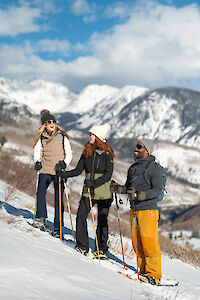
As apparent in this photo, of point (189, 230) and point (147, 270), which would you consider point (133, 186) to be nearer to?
point (147, 270)

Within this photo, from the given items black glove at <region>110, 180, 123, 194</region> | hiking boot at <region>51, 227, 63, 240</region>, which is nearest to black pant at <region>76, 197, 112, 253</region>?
black glove at <region>110, 180, 123, 194</region>

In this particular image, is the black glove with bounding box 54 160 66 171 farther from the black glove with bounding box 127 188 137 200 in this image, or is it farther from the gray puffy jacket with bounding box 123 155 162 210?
the black glove with bounding box 127 188 137 200

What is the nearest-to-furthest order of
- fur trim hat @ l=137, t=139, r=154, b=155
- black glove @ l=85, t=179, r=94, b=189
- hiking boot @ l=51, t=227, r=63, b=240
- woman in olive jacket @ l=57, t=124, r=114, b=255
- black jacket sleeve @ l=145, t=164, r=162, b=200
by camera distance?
black jacket sleeve @ l=145, t=164, r=162, b=200 < fur trim hat @ l=137, t=139, r=154, b=155 < black glove @ l=85, t=179, r=94, b=189 < woman in olive jacket @ l=57, t=124, r=114, b=255 < hiking boot @ l=51, t=227, r=63, b=240

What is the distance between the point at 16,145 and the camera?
44.6m

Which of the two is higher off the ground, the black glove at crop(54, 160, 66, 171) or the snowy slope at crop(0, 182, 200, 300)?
the black glove at crop(54, 160, 66, 171)

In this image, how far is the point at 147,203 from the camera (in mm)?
5367

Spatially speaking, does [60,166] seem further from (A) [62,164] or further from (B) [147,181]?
(B) [147,181]

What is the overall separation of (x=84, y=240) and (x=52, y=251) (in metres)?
1.07

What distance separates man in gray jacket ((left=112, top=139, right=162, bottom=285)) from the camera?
5.31 metres

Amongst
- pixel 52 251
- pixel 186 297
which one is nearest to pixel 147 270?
pixel 186 297

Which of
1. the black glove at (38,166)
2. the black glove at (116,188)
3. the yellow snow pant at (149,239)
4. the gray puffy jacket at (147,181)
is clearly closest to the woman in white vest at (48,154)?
the black glove at (38,166)

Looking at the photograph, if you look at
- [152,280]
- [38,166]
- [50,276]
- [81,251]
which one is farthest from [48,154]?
[50,276]

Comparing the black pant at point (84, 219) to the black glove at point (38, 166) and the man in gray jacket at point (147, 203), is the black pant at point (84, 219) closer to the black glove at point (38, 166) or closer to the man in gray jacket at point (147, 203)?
the man in gray jacket at point (147, 203)

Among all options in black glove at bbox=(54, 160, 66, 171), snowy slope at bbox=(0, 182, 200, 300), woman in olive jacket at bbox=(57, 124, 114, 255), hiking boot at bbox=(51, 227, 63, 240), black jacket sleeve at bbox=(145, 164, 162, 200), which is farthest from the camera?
hiking boot at bbox=(51, 227, 63, 240)
